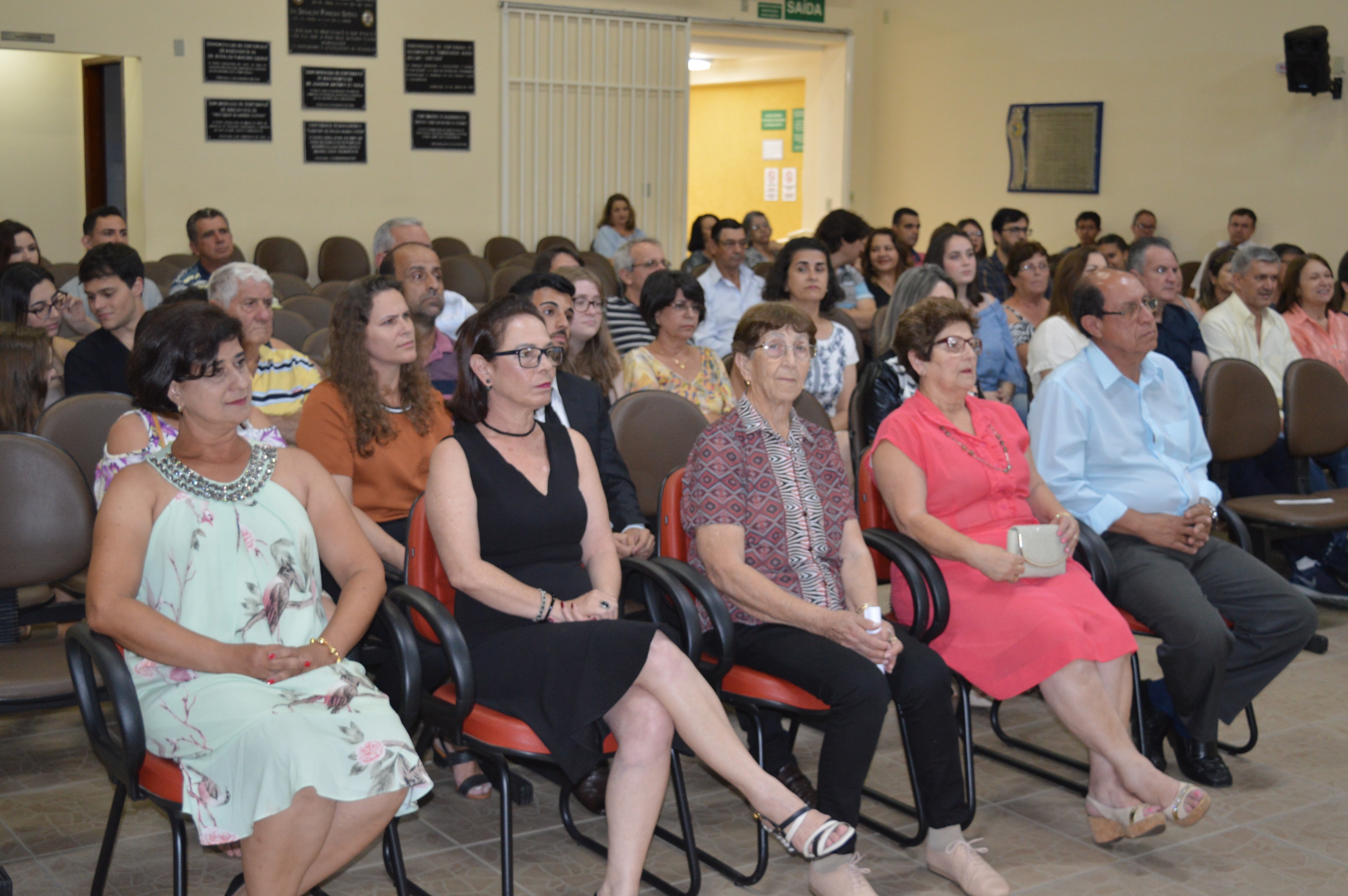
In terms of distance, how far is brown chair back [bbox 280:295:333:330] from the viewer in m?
5.84

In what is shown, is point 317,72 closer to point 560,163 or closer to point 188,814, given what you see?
point 560,163

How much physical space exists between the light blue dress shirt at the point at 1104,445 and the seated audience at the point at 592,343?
133 centimetres

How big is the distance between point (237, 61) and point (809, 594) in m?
8.59

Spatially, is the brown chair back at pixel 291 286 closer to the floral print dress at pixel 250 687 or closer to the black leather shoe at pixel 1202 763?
the floral print dress at pixel 250 687

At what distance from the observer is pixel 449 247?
415 inches

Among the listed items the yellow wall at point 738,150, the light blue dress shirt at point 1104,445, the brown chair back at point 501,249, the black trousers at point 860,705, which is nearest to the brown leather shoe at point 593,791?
the black trousers at point 860,705

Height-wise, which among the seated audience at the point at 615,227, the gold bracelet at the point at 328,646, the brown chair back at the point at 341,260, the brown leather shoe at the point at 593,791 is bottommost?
the brown leather shoe at the point at 593,791

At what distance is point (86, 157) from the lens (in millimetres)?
11047

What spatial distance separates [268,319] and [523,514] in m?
1.50

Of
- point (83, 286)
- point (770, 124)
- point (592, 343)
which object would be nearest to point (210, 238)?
point (83, 286)

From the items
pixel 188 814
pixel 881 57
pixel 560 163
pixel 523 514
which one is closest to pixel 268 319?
pixel 523 514

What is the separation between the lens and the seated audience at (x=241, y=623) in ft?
7.27

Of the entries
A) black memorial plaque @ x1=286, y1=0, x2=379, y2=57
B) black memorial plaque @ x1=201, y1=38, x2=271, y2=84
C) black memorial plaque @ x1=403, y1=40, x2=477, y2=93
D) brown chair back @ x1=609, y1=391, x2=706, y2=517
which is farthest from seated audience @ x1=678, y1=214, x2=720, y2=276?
brown chair back @ x1=609, y1=391, x2=706, y2=517

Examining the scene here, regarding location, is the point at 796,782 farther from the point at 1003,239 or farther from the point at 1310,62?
the point at 1310,62
